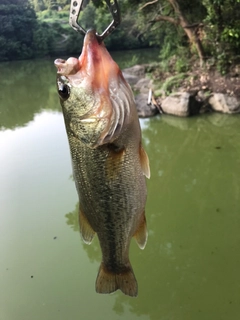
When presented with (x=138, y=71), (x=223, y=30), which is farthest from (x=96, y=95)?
(x=138, y=71)

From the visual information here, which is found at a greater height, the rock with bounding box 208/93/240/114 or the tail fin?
the tail fin

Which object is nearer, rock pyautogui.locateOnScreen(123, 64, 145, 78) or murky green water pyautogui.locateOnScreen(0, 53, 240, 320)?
murky green water pyautogui.locateOnScreen(0, 53, 240, 320)

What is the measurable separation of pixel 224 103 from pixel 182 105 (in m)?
0.89

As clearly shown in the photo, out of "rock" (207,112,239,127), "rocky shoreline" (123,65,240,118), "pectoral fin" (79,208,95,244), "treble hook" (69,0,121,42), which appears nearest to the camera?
"treble hook" (69,0,121,42)

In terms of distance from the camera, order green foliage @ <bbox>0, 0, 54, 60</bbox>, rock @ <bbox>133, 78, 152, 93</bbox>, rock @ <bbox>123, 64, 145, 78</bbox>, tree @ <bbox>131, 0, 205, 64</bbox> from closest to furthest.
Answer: tree @ <bbox>131, 0, 205, 64</bbox> < rock @ <bbox>133, 78, 152, 93</bbox> < rock @ <bbox>123, 64, 145, 78</bbox> < green foliage @ <bbox>0, 0, 54, 60</bbox>

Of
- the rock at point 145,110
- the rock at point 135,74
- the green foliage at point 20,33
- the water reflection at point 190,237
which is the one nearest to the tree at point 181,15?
the rock at point 135,74

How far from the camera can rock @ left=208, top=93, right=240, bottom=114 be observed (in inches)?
292

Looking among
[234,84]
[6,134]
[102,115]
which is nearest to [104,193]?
[102,115]

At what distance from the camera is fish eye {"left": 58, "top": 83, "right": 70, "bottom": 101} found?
1.31 meters

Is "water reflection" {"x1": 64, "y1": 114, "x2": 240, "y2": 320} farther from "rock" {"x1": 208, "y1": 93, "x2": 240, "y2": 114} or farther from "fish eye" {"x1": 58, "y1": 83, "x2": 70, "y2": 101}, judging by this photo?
"fish eye" {"x1": 58, "y1": 83, "x2": 70, "y2": 101}

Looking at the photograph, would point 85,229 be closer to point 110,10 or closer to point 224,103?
point 110,10

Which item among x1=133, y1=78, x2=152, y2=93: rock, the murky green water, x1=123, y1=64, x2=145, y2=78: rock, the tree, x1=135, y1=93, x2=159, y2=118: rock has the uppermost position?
the tree

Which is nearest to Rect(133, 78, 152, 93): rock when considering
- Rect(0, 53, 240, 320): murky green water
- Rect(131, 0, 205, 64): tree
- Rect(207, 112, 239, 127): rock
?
Rect(131, 0, 205, 64): tree

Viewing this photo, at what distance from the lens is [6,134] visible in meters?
7.78
